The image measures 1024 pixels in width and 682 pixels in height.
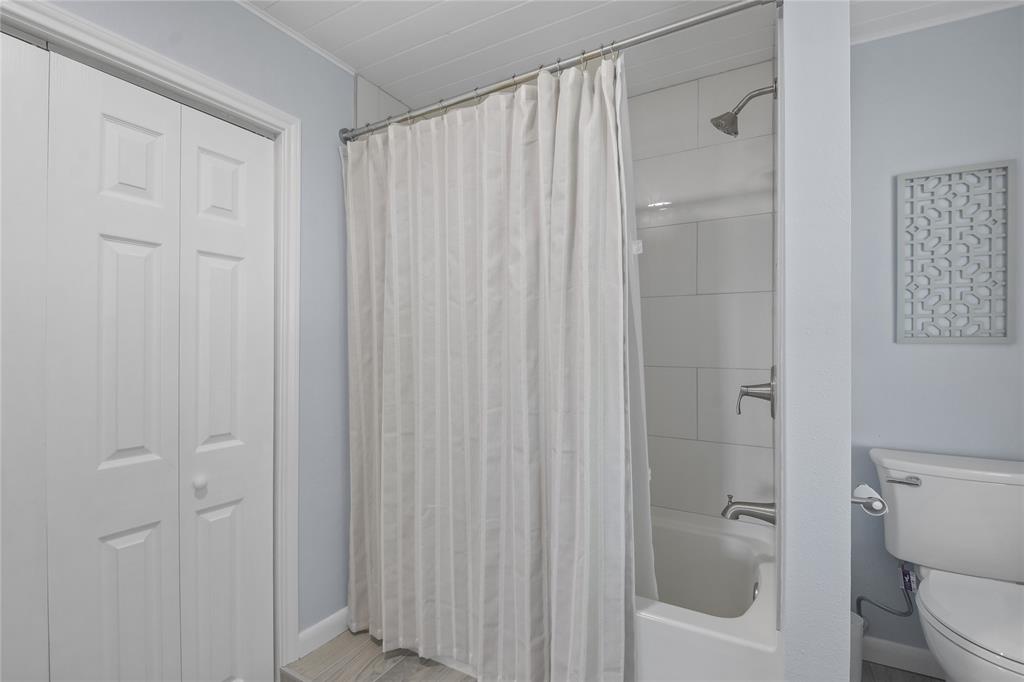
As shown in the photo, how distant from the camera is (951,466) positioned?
1.57m

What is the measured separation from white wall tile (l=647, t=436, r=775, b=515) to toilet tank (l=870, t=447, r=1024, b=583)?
1.29 feet

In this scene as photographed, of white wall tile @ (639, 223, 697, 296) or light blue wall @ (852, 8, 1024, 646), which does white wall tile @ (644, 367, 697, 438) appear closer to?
white wall tile @ (639, 223, 697, 296)

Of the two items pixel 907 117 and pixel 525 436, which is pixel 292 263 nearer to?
pixel 525 436

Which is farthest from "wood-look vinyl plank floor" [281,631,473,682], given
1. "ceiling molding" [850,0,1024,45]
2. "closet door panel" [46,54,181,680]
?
"ceiling molding" [850,0,1024,45]

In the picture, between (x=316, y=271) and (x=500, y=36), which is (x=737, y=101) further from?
(x=316, y=271)

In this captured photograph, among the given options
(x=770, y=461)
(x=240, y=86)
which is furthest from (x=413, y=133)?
(x=770, y=461)

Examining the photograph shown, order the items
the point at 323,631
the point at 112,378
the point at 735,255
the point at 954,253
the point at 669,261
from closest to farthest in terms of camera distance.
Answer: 1. the point at 112,378
2. the point at 954,253
3. the point at 323,631
4. the point at 735,255
5. the point at 669,261

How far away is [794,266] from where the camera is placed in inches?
36.6

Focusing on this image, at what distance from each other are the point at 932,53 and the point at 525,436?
1.95m

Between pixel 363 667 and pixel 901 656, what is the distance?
75.6 inches

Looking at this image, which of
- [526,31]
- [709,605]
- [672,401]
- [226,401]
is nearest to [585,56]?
[526,31]

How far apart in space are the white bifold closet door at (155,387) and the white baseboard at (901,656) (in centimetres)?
217

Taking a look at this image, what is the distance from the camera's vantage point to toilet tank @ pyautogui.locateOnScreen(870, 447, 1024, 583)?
1506 millimetres

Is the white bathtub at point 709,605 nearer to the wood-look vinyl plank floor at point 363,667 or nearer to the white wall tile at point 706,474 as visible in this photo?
the white wall tile at point 706,474
